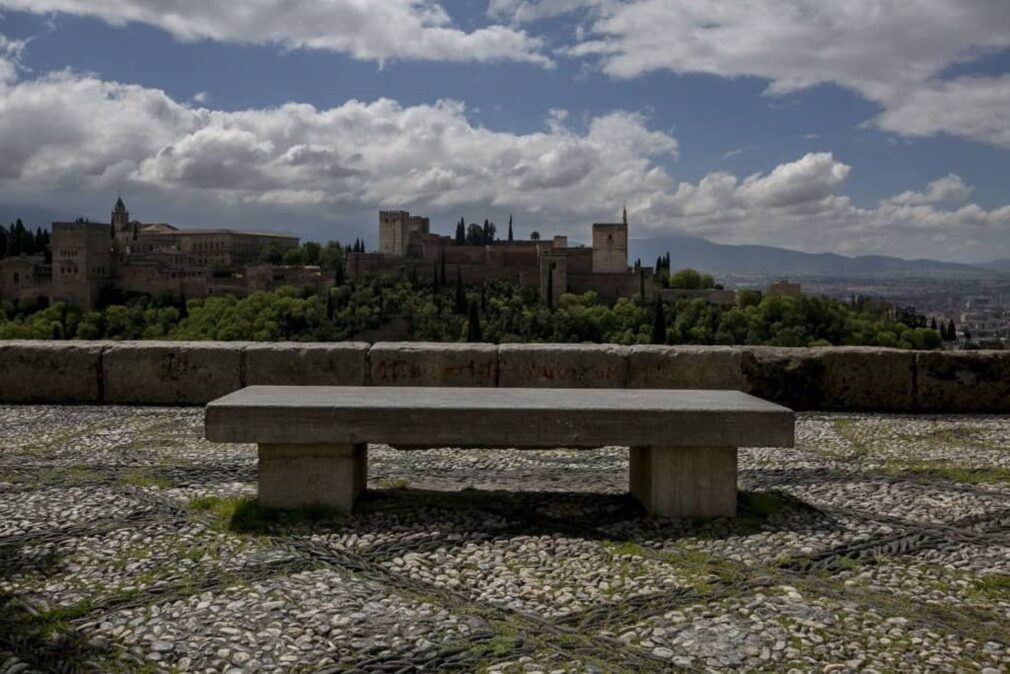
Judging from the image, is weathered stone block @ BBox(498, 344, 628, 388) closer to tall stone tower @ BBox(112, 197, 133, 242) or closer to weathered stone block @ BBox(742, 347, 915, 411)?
weathered stone block @ BBox(742, 347, 915, 411)

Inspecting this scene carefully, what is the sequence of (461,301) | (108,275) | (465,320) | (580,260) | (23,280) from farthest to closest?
1. (580,260)
2. (108,275)
3. (23,280)
4. (461,301)
5. (465,320)

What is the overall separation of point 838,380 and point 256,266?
83.5 metres

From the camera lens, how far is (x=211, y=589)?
3.78 metres

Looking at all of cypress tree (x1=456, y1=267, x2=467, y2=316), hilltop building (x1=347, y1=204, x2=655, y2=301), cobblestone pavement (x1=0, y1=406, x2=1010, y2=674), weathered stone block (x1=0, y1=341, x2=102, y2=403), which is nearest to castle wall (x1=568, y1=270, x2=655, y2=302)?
hilltop building (x1=347, y1=204, x2=655, y2=301)

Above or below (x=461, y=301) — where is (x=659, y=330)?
below

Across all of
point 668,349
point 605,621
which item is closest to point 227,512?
point 605,621

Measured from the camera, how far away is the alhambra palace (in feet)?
258

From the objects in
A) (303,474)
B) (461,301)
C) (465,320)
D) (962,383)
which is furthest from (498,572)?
(461,301)

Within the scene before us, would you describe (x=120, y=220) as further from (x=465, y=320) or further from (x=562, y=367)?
(x=562, y=367)

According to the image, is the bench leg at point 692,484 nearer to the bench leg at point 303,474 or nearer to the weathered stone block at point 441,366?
the bench leg at point 303,474

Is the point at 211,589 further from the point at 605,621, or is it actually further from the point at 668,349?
the point at 668,349

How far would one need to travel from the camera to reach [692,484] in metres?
5.15

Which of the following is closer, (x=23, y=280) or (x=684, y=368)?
(x=684, y=368)

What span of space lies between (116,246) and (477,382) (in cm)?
8724
